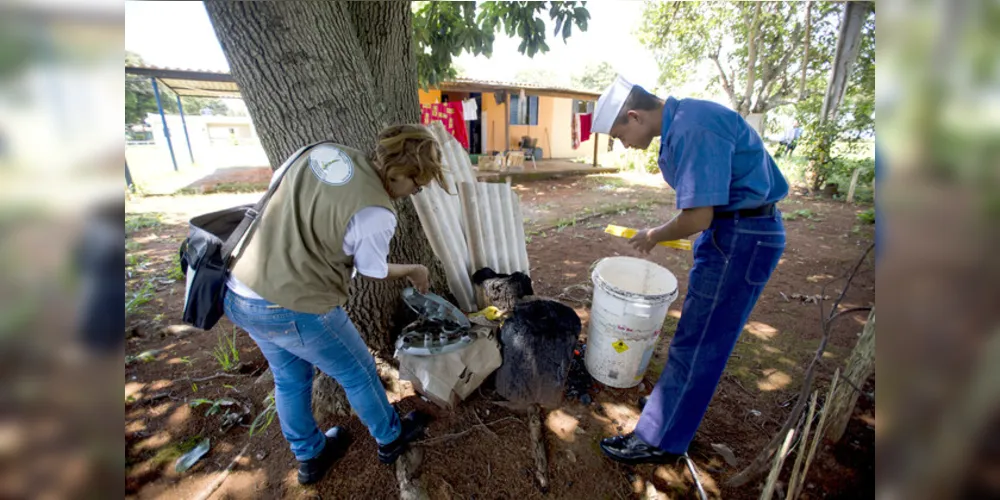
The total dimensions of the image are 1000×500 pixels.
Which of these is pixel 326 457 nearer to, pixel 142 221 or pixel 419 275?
pixel 419 275

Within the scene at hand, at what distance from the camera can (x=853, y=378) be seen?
170 cm

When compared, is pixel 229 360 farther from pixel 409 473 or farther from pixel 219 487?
pixel 409 473

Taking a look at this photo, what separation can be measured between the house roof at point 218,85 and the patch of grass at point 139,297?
5615 millimetres

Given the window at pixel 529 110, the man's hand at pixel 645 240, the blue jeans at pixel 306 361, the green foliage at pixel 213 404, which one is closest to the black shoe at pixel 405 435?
the blue jeans at pixel 306 361

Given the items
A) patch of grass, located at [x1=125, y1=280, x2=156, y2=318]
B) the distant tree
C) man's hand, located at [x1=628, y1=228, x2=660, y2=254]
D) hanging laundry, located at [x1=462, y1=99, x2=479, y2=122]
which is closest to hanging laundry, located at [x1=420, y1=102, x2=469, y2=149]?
hanging laundry, located at [x1=462, y1=99, x2=479, y2=122]

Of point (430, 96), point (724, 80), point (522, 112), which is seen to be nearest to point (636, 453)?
point (430, 96)

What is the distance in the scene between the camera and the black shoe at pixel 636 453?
6.48 feet

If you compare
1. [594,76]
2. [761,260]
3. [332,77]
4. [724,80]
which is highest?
[594,76]

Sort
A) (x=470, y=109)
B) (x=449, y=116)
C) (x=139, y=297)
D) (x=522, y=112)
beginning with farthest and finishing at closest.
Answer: (x=522, y=112) → (x=470, y=109) → (x=449, y=116) → (x=139, y=297)

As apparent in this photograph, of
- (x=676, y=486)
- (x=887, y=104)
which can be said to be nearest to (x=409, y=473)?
(x=676, y=486)

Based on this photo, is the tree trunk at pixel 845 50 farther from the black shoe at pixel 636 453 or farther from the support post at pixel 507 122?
the black shoe at pixel 636 453

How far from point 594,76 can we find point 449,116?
163ft

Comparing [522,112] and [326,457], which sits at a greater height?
[522,112]

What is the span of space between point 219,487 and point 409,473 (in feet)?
3.03
